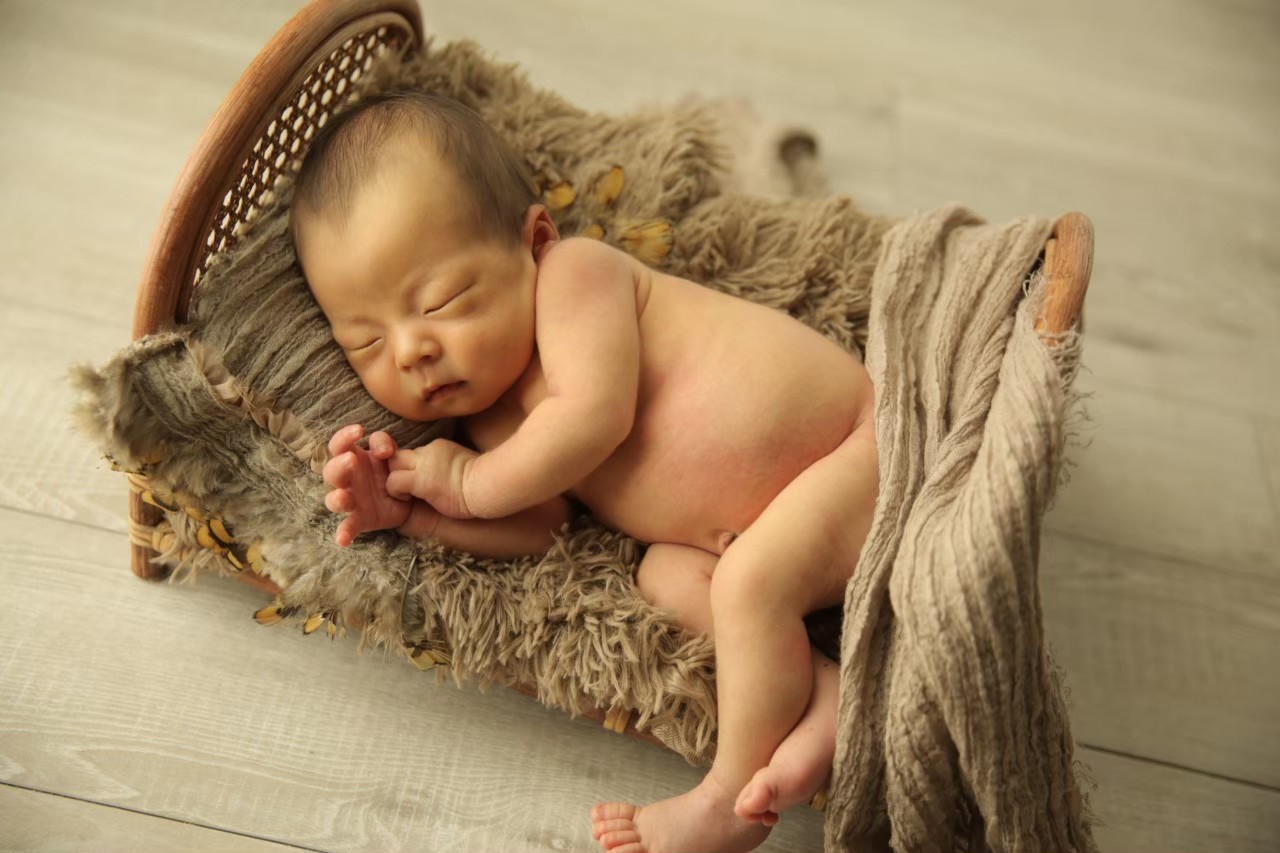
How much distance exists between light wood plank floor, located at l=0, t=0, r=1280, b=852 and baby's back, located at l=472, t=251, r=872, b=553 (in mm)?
281

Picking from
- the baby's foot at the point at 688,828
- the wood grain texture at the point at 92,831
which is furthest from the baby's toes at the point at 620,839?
the wood grain texture at the point at 92,831

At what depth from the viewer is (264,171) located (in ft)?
3.38

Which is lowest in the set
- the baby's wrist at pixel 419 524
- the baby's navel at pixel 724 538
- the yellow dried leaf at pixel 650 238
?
the baby's wrist at pixel 419 524

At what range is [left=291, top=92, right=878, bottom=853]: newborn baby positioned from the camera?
0.93 meters

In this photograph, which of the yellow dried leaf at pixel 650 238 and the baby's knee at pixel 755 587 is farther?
the yellow dried leaf at pixel 650 238

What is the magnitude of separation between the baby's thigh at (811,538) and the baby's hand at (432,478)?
0.90 feet

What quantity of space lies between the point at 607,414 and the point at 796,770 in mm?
371

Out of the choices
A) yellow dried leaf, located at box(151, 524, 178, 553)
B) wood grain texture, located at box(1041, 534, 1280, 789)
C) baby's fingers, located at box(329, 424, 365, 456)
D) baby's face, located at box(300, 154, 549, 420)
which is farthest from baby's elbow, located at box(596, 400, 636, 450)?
wood grain texture, located at box(1041, 534, 1280, 789)

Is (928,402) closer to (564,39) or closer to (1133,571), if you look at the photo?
(1133,571)

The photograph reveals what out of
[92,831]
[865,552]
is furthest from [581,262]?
[92,831]

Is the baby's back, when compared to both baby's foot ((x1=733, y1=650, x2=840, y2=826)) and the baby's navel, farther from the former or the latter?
baby's foot ((x1=733, y1=650, x2=840, y2=826))

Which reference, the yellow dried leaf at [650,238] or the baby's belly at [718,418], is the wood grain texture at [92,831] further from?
the yellow dried leaf at [650,238]

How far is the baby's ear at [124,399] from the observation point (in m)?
0.86

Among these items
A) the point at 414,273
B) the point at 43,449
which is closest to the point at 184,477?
the point at 414,273
